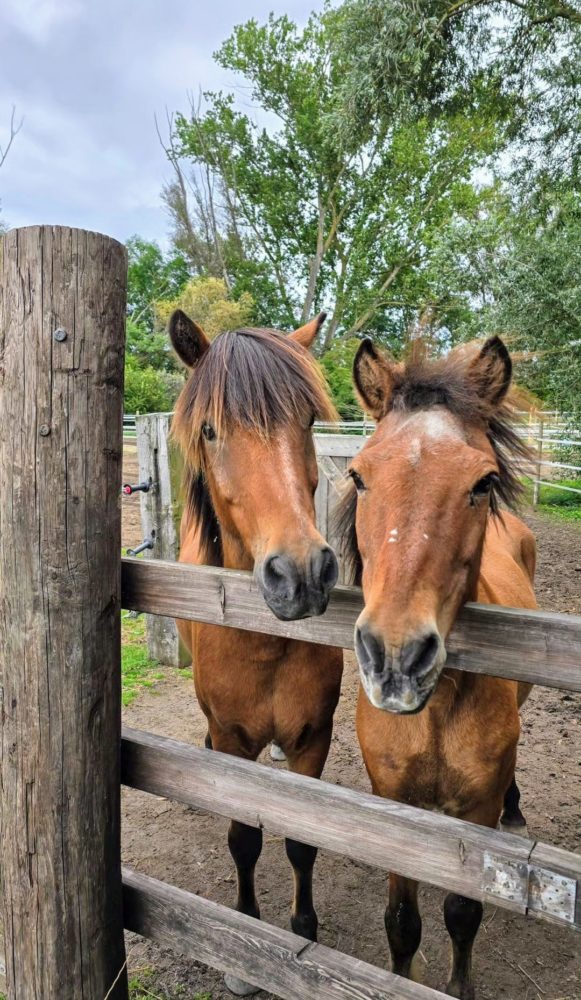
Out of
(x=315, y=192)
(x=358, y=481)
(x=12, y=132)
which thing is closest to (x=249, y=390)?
(x=358, y=481)

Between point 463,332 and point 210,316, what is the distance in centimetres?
1535

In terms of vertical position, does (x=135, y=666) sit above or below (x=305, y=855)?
below

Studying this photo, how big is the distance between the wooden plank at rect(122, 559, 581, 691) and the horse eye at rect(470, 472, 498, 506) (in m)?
0.29

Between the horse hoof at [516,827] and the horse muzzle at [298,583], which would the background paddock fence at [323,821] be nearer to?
the horse muzzle at [298,583]

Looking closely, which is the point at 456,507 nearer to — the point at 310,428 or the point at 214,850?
the point at 310,428

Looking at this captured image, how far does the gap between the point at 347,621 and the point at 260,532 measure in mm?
414

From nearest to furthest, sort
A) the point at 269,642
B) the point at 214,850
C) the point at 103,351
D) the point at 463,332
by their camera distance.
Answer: the point at 103,351 < the point at 269,642 < the point at 214,850 < the point at 463,332

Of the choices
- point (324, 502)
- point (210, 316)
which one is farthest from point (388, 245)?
point (324, 502)

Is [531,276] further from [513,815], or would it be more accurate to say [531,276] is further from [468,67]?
[513,815]

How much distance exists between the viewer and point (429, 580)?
52.7 inches

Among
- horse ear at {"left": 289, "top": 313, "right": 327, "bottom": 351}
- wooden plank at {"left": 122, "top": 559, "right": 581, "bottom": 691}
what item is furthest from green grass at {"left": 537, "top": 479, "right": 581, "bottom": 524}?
wooden plank at {"left": 122, "top": 559, "right": 581, "bottom": 691}

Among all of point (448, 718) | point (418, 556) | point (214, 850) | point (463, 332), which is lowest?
point (214, 850)

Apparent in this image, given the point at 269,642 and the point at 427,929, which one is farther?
the point at 427,929

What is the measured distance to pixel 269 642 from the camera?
86.4 inches
